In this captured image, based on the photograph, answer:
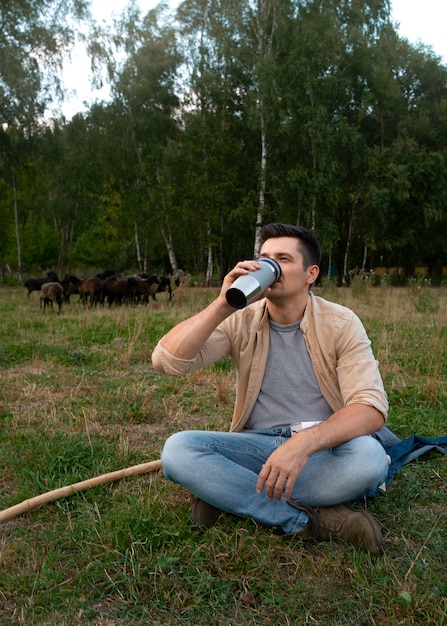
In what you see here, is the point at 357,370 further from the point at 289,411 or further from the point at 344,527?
the point at 344,527

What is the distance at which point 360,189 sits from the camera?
23.6m

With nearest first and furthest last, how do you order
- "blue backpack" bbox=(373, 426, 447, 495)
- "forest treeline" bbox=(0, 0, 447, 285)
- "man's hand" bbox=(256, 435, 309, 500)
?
"man's hand" bbox=(256, 435, 309, 500)
"blue backpack" bbox=(373, 426, 447, 495)
"forest treeline" bbox=(0, 0, 447, 285)

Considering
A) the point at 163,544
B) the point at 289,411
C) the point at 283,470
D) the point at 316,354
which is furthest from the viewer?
the point at 289,411

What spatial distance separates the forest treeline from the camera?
65.2ft

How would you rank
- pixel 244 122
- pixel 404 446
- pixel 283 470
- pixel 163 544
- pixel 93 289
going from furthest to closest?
1. pixel 244 122
2. pixel 93 289
3. pixel 404 446
4. pixel 163 544
5. pixel 283 470

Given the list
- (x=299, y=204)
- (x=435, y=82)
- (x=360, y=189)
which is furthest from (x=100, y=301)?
(x=435, y=82)

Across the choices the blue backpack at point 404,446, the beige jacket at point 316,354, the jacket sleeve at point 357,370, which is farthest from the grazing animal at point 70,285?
the jacket sleeve at point 357,370

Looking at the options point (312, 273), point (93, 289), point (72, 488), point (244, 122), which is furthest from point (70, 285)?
point (312, 273)

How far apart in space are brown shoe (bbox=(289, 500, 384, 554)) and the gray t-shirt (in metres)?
0.45

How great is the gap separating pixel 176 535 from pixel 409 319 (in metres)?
8.14

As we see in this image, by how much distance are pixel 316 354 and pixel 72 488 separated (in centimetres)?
146

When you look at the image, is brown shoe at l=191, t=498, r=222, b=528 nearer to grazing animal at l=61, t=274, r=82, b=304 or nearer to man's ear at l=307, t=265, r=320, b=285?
man's ear at l=307, t=265, r=320, b=285

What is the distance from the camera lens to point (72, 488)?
10.0ft

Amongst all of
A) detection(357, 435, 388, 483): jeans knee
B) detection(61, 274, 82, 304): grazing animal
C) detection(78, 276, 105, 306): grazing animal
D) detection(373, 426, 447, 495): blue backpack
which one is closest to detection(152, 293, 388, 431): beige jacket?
detection(357, 435, 388, 483): jeans knee
